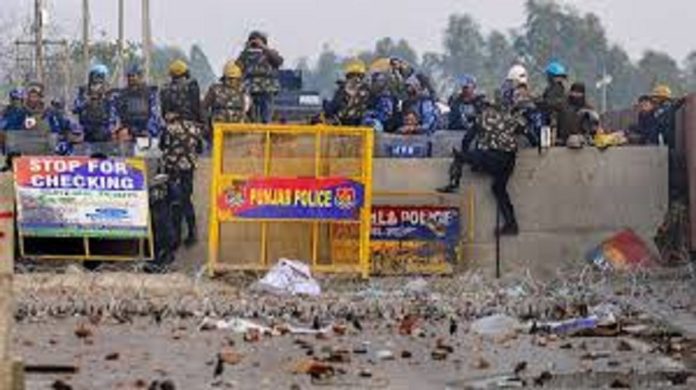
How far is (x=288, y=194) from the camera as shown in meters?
19.7

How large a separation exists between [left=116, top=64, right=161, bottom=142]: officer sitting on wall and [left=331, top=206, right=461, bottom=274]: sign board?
3993mm

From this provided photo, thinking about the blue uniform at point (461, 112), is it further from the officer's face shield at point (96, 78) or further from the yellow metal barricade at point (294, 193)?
the officer's face shield at point (96, 78)

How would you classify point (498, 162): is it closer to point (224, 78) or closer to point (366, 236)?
point (366, 236)

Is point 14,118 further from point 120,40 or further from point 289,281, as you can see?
point 120,40

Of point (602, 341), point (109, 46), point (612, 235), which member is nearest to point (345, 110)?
point (612, 235)

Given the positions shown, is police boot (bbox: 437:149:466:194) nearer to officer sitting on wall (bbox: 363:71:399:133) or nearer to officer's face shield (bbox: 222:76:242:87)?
officer sitting on wall (bbox: 363:71:399:133)

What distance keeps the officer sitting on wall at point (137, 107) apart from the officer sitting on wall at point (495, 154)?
440cm

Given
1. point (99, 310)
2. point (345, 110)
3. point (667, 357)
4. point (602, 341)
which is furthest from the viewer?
point (345, 110)

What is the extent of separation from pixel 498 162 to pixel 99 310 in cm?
613

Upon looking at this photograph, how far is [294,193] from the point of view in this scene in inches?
776

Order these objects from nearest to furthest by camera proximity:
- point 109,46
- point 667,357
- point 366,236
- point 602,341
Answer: point 667,357 < point 602,341 < point 366,236 < point 109,46

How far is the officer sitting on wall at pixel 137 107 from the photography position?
74.3ft

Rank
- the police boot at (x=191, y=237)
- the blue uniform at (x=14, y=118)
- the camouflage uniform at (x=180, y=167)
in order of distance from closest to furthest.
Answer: the camouflage uniform at (x=180, y=167) < the police boot at (x=191, y=237) < the blue uniform at (x=14, y=118)

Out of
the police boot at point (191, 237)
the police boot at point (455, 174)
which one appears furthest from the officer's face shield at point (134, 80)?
the police boot at point (455, 174)
